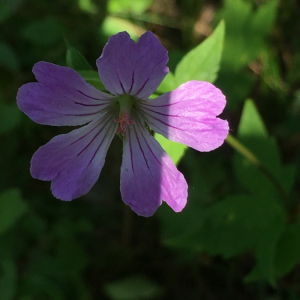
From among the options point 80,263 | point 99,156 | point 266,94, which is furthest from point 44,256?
point 266,94

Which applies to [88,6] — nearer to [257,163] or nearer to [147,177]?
[257,163]

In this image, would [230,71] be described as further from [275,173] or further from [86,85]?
[86,85]

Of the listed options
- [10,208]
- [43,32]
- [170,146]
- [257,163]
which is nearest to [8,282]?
[10,208]

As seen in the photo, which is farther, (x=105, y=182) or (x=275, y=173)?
(x=105, y=182)

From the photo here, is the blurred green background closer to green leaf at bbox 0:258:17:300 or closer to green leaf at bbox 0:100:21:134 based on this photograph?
green leaf at bbox 0:100:21:134

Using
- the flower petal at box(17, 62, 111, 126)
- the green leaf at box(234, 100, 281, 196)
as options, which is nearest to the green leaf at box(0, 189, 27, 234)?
the flower petal at box(17, 62, 111, 126)

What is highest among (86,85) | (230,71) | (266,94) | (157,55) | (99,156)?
(157,55)
